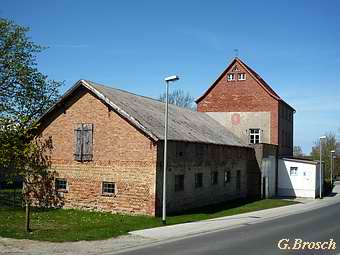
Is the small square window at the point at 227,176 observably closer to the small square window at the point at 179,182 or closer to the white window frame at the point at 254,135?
the small square window at the point at 179,182

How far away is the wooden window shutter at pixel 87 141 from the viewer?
27.9 m

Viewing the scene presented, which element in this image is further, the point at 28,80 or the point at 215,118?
the point at 215,118

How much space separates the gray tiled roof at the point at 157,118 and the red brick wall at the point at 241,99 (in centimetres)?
915

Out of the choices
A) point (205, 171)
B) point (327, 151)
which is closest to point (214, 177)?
point (205, 171)

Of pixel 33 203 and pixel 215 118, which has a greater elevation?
pixel 215 118

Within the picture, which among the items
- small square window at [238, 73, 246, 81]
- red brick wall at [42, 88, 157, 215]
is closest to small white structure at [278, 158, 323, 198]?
small square window at [238, 73, 246, 81]

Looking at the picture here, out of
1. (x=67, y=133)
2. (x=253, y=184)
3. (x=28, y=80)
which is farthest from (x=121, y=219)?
(x=253, y=184)

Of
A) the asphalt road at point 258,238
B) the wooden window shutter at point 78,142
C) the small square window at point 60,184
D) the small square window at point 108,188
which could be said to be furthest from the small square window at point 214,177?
the small square window at point 60,184

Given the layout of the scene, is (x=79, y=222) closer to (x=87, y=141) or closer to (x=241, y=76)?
(x=87, y=141)

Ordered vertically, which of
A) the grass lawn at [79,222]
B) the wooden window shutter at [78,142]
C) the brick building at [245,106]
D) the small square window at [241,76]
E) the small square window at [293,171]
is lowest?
the grass lawn at [79,222]

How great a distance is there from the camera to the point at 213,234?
63.2ft

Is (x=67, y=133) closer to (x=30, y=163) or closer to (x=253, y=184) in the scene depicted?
(x=30, y=163)

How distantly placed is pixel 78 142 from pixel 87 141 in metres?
0.70

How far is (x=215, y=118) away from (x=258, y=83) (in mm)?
5506
